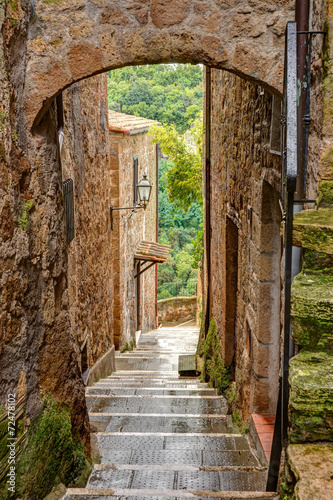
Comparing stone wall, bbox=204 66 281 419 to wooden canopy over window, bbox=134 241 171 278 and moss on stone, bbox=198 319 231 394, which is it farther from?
wooden canopy over window, bbox=134 241 171 278

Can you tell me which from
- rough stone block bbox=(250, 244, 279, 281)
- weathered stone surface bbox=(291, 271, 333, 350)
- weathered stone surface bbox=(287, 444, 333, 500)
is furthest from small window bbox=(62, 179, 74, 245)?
weathered stone surface bbox=(287, 444, 333, 500)

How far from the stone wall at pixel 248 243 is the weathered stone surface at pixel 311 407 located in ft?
5.56

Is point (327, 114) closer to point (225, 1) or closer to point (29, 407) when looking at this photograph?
point (225, 1)

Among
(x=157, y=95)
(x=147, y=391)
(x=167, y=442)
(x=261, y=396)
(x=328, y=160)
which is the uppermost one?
(x=157, y=95)

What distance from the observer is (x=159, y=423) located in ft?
15.3

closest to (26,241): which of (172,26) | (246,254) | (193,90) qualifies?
(172,26)

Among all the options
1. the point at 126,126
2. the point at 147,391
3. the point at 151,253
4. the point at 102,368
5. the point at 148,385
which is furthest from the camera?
the point at 151,253

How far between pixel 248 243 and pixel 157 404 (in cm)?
210

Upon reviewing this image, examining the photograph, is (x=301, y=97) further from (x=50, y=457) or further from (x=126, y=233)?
(x=126, y=233)

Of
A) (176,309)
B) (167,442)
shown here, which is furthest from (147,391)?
(176,309)

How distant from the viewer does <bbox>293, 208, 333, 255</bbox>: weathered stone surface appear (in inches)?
82.4

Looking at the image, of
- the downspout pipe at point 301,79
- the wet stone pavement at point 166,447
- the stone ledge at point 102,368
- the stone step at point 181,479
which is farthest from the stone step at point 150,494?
the stone ledge at point 102,368

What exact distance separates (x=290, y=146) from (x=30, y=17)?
1.65 metres

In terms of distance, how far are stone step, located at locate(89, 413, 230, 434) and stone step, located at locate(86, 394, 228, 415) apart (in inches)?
14.0
